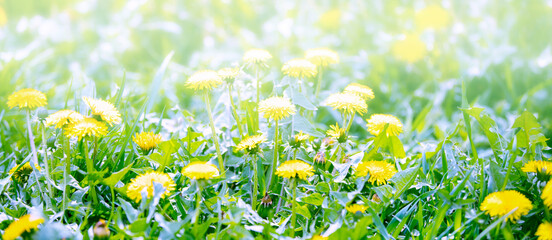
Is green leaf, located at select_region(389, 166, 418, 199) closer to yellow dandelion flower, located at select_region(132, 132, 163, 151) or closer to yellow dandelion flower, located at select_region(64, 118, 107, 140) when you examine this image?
yellow dandelion flower, located at select_region(132, 132, 163, 151)

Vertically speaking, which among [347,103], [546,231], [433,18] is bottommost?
[546,231]

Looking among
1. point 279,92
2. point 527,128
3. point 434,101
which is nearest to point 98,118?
point 279,92

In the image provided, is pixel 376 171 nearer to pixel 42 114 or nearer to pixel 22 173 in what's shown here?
pixel 42 114

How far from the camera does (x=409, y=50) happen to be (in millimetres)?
3398

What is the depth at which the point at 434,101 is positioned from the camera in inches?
112

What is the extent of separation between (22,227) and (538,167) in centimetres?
144

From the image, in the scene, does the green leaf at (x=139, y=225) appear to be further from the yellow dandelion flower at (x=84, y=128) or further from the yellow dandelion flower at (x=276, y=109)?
the yellow dandelion flower at (x=276, y=109)

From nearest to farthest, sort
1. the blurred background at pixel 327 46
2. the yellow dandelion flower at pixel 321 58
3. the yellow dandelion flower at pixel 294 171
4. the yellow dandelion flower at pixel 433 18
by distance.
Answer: the yellow dandelion flower at pixel 294 171 < the yellow dandelion flower at pixel 321 58 < the blurred background at pixel 327 46 < the yellow dandelion flower at pixel 433 18

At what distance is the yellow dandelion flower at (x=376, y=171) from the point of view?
4.82 ft

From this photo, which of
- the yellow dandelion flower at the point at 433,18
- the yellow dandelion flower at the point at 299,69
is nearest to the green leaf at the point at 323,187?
the yellow dandelion flower at the point at 299,69

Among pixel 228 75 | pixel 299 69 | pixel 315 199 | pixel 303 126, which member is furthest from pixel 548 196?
pixel 228 75

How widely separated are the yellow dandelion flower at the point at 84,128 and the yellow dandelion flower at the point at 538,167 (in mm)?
1282

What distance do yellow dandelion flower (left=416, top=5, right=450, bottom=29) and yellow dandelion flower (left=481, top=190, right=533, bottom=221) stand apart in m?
2.61

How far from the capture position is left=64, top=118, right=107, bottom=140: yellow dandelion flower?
1.37m
